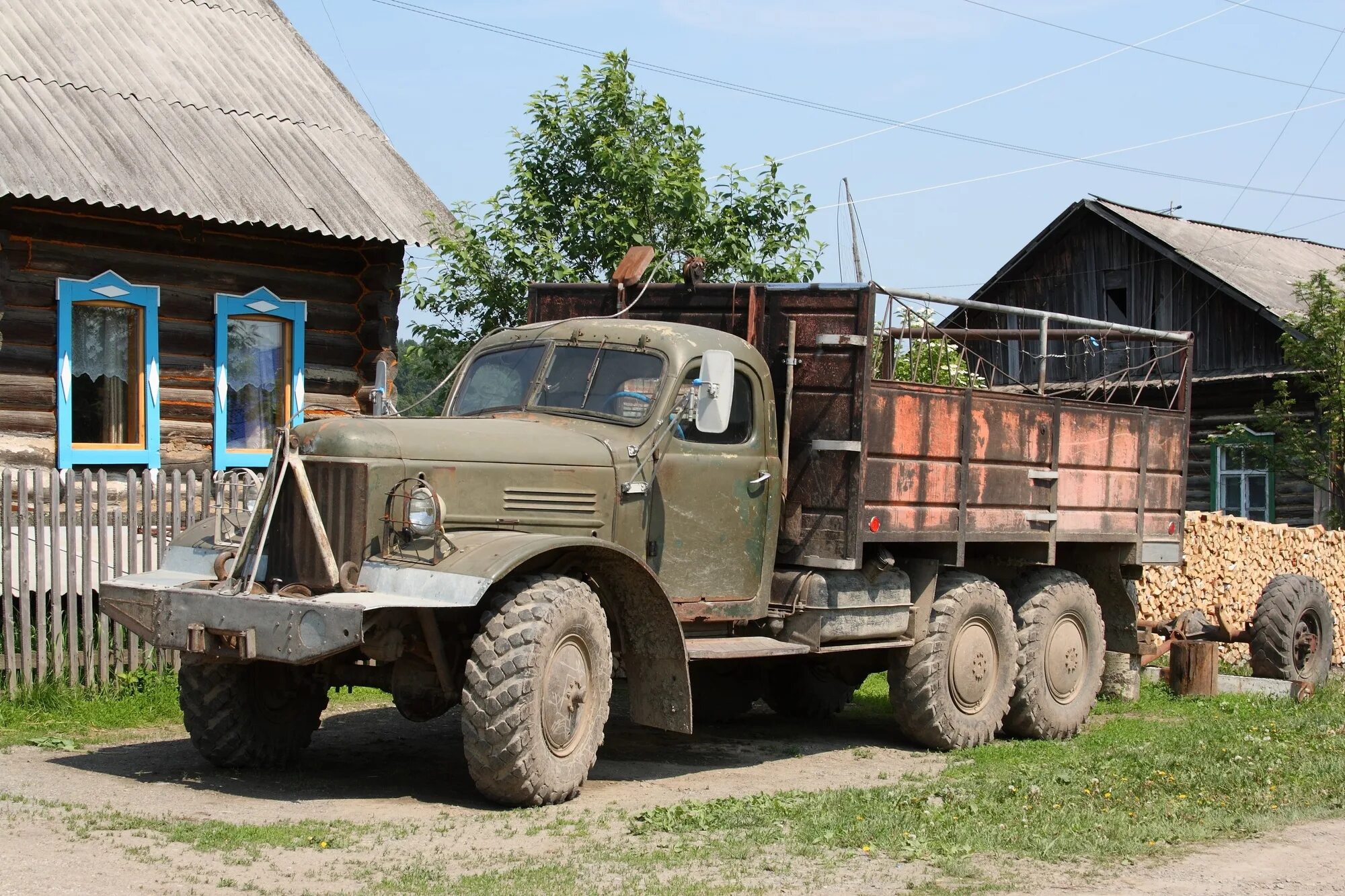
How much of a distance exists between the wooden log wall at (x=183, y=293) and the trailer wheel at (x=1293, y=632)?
8.22 meters

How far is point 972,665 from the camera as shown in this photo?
31.9 ft

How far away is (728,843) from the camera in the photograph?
6.36 meters

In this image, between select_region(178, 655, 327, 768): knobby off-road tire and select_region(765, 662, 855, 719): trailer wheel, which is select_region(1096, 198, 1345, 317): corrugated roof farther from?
select_region(178, 655, 327, 768): knobby off-road tire

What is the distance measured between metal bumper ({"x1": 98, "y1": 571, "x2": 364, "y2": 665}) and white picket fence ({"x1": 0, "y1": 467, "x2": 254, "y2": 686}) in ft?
6.95

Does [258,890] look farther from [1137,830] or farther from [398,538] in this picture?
[1137,830]

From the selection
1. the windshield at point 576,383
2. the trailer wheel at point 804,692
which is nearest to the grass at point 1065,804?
the trailer wheel at point 804,692

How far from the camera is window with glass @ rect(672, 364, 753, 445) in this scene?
818 centimetres

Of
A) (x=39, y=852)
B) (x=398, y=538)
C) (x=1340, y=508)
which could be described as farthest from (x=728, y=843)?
(x=1340, y=508)

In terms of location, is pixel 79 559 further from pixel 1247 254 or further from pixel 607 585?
pixel 1247 254

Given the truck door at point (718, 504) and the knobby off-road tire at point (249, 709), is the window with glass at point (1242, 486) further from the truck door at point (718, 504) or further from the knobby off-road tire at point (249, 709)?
the knobby off-road tire at point (249, 709)

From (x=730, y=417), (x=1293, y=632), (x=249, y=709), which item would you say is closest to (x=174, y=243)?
(x=249, y=709)

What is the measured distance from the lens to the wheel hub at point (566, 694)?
7098 mm

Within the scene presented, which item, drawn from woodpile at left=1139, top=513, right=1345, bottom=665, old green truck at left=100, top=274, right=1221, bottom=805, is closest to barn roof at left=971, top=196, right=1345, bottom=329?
woodpile at left=1139, top=513, right=1345, bottom=665

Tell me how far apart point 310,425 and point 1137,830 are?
421 centimetres
